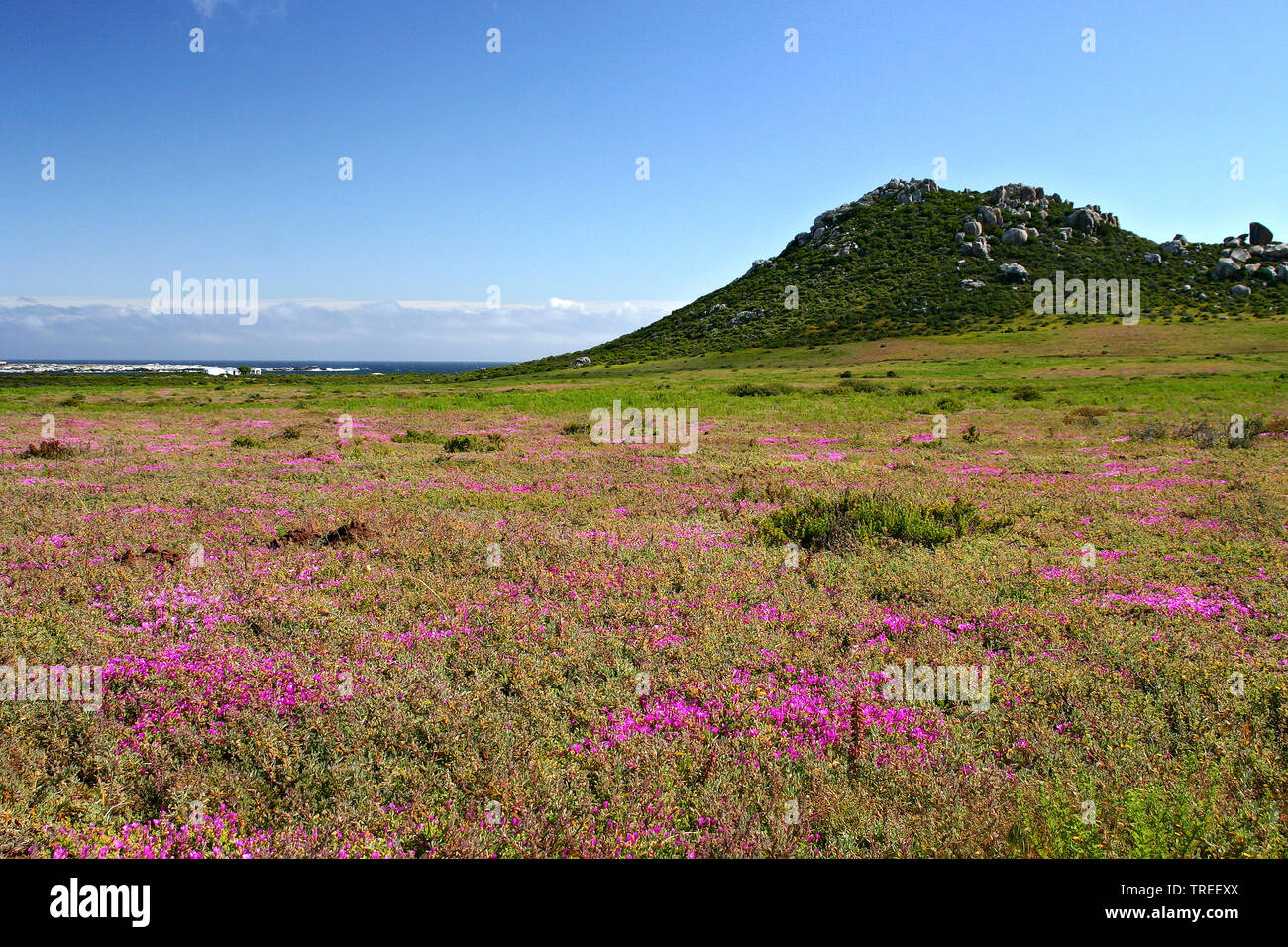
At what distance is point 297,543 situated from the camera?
10.5 m

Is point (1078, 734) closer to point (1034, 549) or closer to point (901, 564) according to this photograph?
point (901, 564)

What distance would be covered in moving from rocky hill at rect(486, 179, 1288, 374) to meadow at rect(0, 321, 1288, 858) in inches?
3978

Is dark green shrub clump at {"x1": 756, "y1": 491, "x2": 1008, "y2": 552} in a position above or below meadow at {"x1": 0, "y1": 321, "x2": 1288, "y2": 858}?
above

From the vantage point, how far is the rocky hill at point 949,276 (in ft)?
363

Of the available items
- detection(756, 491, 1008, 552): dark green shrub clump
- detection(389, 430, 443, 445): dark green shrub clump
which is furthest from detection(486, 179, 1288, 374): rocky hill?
detection(756, 491, 1008, 552): dark green shrub clump

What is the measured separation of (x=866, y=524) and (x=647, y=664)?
6514 millimetres

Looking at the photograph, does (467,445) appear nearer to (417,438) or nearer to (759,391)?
(417,438)

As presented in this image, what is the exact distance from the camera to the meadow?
13.4 ft

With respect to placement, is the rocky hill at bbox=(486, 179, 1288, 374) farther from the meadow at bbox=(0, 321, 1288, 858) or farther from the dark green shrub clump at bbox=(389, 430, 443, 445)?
the meadow at bbox=(0, 321, 1288, 858)

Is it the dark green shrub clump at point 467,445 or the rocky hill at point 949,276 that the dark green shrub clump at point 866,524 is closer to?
the dark green shrub clump at point 467,445

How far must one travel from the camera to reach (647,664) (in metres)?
6.32

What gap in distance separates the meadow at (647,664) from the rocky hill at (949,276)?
101038mm

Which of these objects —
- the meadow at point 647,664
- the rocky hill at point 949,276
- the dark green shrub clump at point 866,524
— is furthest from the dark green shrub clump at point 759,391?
the rocky hill at point 949,276

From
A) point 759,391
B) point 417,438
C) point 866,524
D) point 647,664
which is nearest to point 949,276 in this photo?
point 759,391
